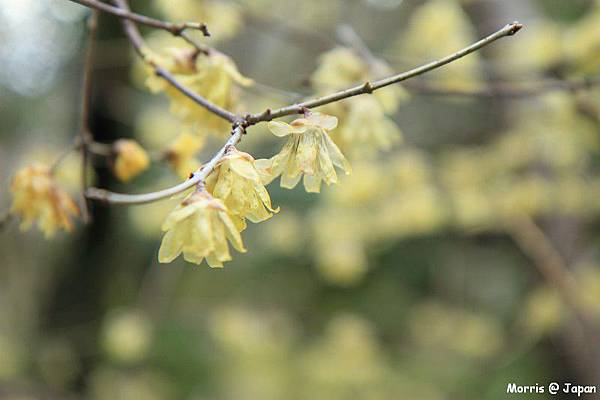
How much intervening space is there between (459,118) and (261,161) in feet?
13.6

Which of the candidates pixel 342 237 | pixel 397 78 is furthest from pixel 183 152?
pixel 342 237

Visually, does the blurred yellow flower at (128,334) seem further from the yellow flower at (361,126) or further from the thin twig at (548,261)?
the yellow flower at (361,126)

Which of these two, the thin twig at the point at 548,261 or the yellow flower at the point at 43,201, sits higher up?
the thin twig at the point at 548,261

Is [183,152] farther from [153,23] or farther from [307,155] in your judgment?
[307,155]

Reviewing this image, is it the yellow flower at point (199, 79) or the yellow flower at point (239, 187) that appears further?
the yellow flower at point (199, 79)

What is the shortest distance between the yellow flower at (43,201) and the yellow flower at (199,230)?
0.46 metres

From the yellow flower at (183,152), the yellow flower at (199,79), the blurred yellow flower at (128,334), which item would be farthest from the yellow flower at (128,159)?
the blurred yellow flower at (128,334)

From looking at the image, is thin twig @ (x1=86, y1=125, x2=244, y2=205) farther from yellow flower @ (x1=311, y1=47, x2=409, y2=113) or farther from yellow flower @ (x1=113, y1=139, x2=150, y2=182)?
yellow flower @ (x1=311, y1=47, x2=409, y2=113)

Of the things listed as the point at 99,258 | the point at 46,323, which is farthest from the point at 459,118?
the point at 46,323

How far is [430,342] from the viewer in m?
4.13

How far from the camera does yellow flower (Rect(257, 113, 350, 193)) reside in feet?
2.47

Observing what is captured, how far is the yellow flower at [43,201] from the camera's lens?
1.08m

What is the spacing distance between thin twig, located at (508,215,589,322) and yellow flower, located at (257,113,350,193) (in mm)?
2218

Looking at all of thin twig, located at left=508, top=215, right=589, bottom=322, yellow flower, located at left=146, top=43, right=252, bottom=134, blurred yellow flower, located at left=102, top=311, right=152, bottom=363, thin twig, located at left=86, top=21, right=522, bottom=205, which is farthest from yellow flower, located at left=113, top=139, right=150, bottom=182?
thin twig, located at left=508, top=215, right=589, bottom=322
